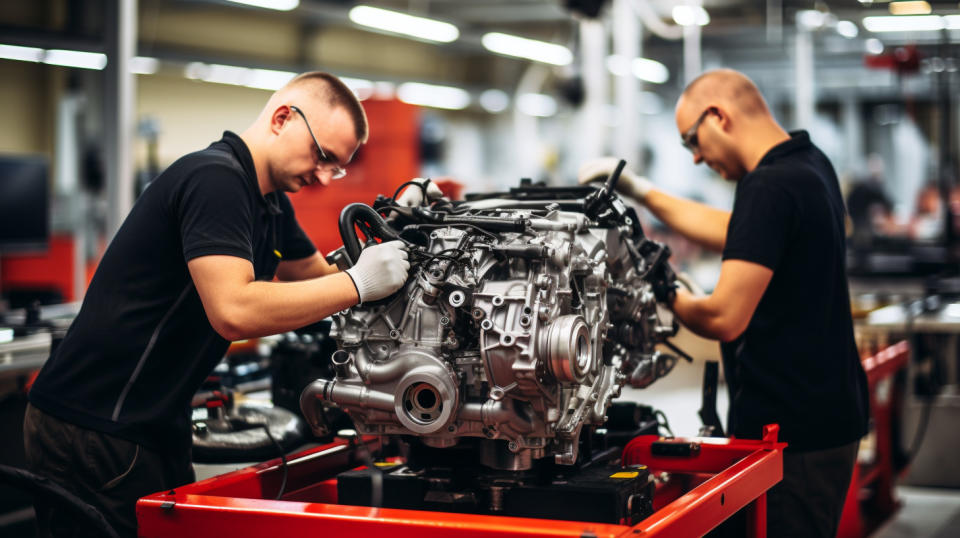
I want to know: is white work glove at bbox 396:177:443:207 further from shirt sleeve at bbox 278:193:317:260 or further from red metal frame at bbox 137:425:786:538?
red metal frame at bbox 137:425:786:538

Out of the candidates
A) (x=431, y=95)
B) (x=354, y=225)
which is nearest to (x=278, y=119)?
(x=354, y=225)

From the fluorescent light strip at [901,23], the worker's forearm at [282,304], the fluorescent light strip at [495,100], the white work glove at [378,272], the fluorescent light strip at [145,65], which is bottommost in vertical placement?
the worker's forearm at [282,304]

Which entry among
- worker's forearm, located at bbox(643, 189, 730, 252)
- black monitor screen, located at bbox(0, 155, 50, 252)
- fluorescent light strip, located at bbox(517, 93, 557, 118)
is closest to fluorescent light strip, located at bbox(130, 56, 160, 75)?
fluorescent light strip, located at bbox(517, 93, 557, 118)

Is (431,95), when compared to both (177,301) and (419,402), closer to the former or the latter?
(177,301)

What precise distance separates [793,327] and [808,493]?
430mm

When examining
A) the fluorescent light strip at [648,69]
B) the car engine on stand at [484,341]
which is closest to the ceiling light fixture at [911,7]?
the car engine on stand at [484,341]

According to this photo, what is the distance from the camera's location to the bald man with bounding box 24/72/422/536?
1.84 m

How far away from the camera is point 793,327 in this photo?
2.43m

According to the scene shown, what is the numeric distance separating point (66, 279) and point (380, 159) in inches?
137

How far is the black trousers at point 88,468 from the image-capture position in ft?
6.59

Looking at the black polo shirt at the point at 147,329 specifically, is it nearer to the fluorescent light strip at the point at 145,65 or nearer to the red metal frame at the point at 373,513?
the red metal frame at the point at 373,513

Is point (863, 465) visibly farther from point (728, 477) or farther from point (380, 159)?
point (380, 159)

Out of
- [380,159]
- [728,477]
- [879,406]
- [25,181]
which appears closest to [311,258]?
[728,477]

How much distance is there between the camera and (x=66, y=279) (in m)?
9.21
